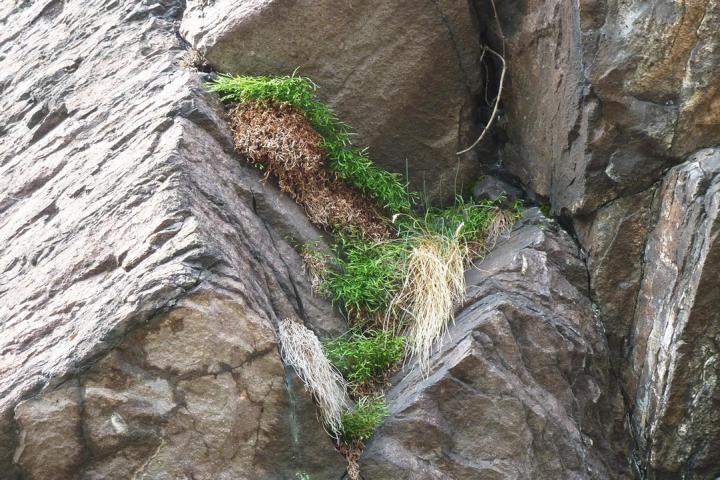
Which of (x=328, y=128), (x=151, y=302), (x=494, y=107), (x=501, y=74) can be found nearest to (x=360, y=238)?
(x=328, y=128)

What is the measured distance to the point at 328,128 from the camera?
211 inches

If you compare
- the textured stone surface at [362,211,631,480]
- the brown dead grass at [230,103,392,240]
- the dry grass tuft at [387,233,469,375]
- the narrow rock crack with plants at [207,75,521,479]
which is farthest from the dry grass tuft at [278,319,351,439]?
the brown dead grass at [230,103,392,240]

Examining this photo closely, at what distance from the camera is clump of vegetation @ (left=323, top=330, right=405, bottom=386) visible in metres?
4.52

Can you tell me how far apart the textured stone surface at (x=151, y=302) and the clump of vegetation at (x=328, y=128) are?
222mm

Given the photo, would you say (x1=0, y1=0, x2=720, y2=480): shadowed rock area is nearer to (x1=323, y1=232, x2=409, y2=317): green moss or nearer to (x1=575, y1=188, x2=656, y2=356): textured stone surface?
(x1=575, y1=188, x2=656, y2=356): textured stone surface

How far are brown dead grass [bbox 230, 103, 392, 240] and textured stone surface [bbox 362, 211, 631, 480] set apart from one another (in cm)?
87

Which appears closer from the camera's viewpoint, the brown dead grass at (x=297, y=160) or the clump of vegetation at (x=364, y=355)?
the clump of vegetation at (x=364, y=355)

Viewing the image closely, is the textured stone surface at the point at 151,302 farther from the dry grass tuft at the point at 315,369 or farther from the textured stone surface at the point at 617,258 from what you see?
the textured stone surface at the point at 617,258

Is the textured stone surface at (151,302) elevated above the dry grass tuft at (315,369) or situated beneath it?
elevated above

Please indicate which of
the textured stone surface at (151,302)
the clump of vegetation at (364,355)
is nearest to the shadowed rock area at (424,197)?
the textured stone surface at (151,302)

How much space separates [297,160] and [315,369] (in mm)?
1428

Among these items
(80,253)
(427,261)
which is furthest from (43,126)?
(427,261)

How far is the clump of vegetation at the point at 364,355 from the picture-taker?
4516mm

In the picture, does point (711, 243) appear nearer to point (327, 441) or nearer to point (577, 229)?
point (577, 229)
